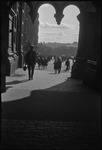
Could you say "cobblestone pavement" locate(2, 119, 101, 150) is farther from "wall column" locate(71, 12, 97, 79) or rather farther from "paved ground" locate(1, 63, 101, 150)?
"wall column" locate(71, 12, 97, 79)

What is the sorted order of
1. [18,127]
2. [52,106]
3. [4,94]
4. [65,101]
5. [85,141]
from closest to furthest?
[85,141]
[18,127]
[52,106]
[65,101]
[4,94]

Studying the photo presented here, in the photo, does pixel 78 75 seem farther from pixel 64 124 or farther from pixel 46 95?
pixel 64 124

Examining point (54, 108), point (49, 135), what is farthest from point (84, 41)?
point (49, 135)

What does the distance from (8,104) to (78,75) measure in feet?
30.5

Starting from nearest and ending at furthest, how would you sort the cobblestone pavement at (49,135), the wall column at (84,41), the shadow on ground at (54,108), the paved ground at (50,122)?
the cobblestone pavement at (49,135) < the paved ground at (50,122) < the shadow on ground at (54,108) < the wall column at (84,41)

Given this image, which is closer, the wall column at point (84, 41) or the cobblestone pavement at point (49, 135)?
the cobblestone pavement at point (49, 135)

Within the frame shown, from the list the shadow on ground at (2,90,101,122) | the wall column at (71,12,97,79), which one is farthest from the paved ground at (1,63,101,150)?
the wall column at (71,12,97,79)

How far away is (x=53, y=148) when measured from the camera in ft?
13.4

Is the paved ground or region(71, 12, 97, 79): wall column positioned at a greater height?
region(71, 12, 97, 79): wall column

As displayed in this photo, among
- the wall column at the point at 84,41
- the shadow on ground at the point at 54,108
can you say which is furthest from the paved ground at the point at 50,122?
the wall column at the point at 84,41

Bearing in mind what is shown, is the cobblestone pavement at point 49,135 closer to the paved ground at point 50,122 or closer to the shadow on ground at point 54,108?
the paved ground at point 50,122

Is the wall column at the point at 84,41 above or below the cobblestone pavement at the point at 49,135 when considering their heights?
above

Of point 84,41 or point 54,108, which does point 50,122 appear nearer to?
point 54,108

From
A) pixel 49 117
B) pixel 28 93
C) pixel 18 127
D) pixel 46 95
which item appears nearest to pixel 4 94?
pixel 28 93
